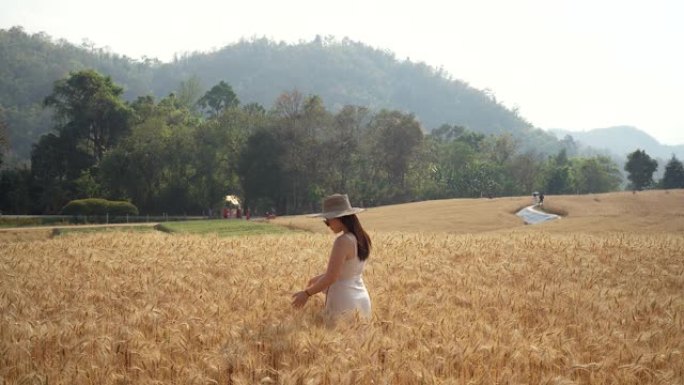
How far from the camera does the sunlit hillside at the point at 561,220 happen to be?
3538 centimetres

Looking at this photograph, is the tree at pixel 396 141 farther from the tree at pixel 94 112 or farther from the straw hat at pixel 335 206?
the straw hat at pixel 335 206

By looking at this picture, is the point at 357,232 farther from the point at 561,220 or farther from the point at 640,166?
the point at 640,166

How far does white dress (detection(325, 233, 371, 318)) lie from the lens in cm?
690

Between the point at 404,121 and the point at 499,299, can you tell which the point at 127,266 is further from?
the point at 404,121

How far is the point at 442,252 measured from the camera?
52.5 feet

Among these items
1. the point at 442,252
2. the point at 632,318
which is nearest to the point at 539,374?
the point at 632,318

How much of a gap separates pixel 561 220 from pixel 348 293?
3620 cm

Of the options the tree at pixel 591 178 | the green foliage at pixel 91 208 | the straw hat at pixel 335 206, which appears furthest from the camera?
the tree at pixel 591 178

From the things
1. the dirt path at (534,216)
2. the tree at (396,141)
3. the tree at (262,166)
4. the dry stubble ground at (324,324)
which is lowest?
the dry stubble ground at (324,324)

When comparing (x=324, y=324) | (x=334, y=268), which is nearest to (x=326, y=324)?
(x=324, y=324)

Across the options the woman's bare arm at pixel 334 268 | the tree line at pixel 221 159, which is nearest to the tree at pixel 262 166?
the tree line at pixel 221 159

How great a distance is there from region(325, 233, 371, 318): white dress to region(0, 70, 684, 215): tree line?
61798mm

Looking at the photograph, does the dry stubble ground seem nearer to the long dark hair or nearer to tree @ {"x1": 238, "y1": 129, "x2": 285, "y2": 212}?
the long dark hair

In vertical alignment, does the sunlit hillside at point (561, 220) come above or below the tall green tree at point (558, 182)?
below
